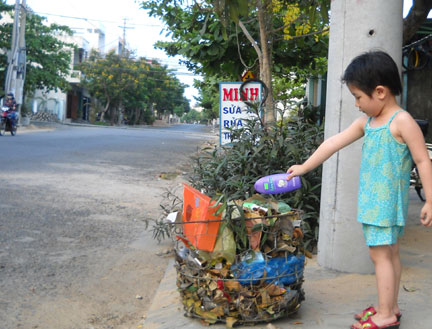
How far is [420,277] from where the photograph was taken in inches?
Result: 152

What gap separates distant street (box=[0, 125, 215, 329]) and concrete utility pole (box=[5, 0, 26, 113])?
1939cm

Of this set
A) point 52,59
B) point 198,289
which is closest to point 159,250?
point 198,289

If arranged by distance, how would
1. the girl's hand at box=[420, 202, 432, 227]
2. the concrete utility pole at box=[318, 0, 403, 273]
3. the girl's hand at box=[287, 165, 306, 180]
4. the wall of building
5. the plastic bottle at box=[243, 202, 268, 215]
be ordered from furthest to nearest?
the wall of building < the concrete utility pole at box=[318, 0, 403, 273] < the plastic bottle at box=[243, 202, 268, 215] < the girl's hand at box=[287, 165, 306, 180] < the girl's hand at box=[420, 202, 432, 227]

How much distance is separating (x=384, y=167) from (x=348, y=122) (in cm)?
128

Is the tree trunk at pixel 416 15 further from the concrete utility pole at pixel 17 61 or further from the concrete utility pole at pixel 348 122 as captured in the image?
the concrete utility pole at pixel 17 61

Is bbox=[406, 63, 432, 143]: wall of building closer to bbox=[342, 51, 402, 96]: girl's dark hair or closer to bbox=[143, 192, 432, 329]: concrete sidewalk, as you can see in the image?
bbox=[143, 192, 432, 329]: concrete sidewalk

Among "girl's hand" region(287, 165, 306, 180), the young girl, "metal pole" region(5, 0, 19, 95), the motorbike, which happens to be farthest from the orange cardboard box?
"metal pole" region(5, 0, 19, 95)

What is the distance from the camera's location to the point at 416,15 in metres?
5.73

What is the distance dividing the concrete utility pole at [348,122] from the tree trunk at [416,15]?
1.80 meters

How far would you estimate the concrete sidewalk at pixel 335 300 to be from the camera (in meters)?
3.06

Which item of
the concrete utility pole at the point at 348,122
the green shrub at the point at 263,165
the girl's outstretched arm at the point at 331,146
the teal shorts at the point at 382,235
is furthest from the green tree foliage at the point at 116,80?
the teal shorts at the point at 382,235

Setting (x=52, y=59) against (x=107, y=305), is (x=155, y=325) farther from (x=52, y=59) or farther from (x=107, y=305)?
(x=52, y=59)

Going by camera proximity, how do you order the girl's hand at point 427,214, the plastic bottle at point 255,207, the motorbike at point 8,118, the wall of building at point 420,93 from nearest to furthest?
the girl's hand at point 427,214, the plastic bottle at point 255,207, the wall of building at point 420,93, the motorbike at point 8,118

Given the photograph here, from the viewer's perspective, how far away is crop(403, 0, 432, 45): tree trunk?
5555 mm
